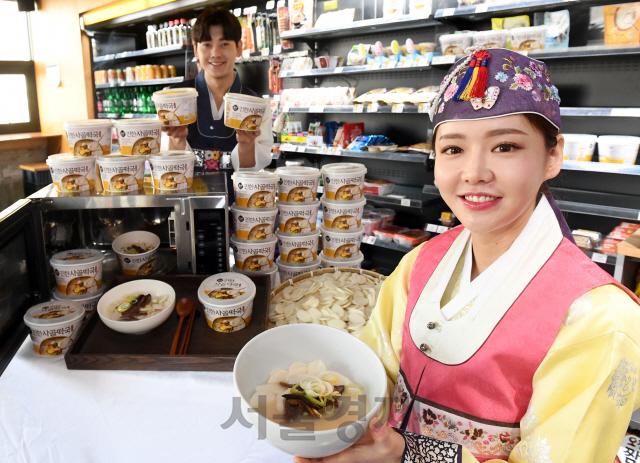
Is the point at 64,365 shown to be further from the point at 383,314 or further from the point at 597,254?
the point at 597,254

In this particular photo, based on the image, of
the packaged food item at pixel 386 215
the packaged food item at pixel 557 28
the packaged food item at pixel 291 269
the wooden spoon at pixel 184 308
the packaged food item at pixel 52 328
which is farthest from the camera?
the packaged food item at pixel 386 215

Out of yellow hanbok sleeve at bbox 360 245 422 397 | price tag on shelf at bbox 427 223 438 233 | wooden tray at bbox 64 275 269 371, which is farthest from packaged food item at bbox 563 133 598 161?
wooden tray at bbox 64 275 269 371

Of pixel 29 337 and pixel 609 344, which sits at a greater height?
pixel 609 344

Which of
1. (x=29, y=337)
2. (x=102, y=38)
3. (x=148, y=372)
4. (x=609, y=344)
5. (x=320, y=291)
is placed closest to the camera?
(x=609, y=344)

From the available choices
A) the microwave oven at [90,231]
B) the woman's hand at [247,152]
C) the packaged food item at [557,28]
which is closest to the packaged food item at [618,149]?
the packaged food item at [557,28]

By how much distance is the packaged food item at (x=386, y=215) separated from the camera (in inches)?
152

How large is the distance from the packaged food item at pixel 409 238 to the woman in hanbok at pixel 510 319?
2.68 m

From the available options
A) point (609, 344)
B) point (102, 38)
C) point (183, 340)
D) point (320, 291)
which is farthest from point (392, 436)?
point (102, 38)

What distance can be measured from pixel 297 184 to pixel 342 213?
0.76 ft

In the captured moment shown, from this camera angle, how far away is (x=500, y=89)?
2.54 feet

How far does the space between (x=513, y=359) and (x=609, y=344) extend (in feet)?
0.52

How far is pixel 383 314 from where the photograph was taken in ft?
3.59

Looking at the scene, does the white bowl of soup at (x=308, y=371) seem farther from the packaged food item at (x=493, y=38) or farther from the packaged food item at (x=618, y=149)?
the packaged food item at (x=493, y=38)

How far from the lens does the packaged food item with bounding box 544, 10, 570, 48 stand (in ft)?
8.60
